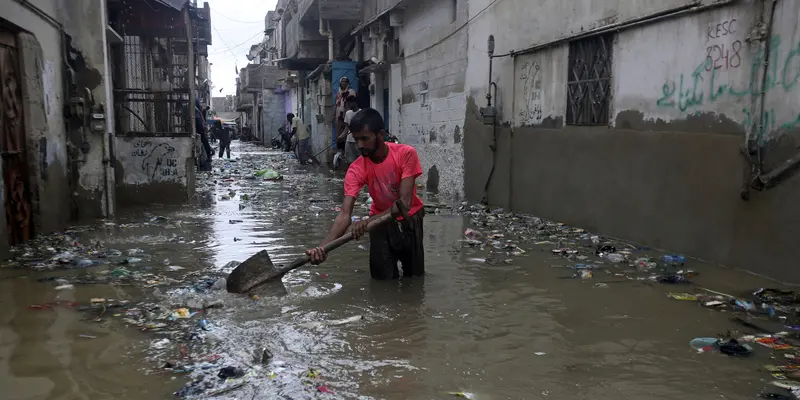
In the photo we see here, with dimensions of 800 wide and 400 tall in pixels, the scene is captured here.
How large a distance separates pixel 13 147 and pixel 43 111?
721 millimetres

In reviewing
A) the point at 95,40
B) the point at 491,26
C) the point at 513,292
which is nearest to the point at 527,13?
the point at 491,26

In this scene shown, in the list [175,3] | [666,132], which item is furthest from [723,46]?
[175,3]

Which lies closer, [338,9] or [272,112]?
[338,9]

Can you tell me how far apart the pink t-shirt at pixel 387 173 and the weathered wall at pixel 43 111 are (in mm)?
3759

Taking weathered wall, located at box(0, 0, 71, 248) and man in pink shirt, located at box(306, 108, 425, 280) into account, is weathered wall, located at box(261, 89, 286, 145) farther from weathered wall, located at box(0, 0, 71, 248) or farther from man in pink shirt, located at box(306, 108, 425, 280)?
man in pink shirt, located at box(306, 108, 425, 280)

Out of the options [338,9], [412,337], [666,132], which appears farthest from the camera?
[338,9]

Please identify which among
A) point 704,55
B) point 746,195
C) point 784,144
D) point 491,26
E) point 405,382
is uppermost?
point 491,26

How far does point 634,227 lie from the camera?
6.12 metres

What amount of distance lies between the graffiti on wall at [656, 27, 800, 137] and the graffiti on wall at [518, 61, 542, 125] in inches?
89.5

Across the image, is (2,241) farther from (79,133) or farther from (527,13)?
(527,13)

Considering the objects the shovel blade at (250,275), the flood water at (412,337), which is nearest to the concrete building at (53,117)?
the flood water at (412,337)

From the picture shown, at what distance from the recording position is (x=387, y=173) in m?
4.65

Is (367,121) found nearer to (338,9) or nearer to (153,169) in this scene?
(153,169)

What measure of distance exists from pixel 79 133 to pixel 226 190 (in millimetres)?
4128
